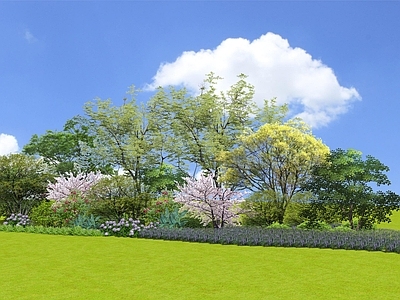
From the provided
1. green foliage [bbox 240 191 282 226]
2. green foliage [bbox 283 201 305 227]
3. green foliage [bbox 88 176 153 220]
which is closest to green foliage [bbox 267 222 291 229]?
green foliage [bbox 240 191 282 226]

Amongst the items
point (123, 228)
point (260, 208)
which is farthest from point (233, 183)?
point (123, 228)

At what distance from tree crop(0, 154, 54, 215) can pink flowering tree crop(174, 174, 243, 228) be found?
10.1m

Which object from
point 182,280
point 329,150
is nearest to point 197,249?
point 182,280

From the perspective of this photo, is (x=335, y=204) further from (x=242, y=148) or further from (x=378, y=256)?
(x=378, y=256)

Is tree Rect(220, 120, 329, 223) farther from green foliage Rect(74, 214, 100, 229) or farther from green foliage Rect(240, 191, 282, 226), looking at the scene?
green foliage Rect(74, 214, 100, 229)

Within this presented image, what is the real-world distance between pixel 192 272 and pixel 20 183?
1896 centimetres

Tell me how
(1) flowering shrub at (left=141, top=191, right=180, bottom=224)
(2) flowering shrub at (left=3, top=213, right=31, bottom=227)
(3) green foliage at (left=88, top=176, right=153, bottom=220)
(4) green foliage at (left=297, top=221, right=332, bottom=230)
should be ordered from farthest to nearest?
(2) flowering shrub at (left=3, top=213, right=31, bottom=227) → (1) flowering shrub at (left=141, top=191, right=180, bottom=224) → (3) green foliage at (left=88, top=176, right=153, bottom=220) → (4) green foliage at (left=297, top=221, right=332, bottom=230)

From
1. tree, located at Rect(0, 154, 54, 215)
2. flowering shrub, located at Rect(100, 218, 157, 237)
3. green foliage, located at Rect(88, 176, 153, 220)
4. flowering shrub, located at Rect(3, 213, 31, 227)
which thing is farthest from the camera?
tree, located at Rect(0, 154, 54, 215)

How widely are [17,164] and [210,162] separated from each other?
1261 centimetres

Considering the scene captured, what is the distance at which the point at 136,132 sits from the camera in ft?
114

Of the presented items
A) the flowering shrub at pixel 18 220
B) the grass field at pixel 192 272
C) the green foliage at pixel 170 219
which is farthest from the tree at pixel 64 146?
the grass field at pixel 192 272


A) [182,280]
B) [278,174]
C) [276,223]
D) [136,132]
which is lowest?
[182,280]

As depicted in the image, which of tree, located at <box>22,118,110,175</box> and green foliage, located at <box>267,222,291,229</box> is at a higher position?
tree, located at <box>22,118,110,175</box>

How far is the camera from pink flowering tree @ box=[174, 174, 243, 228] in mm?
21225
